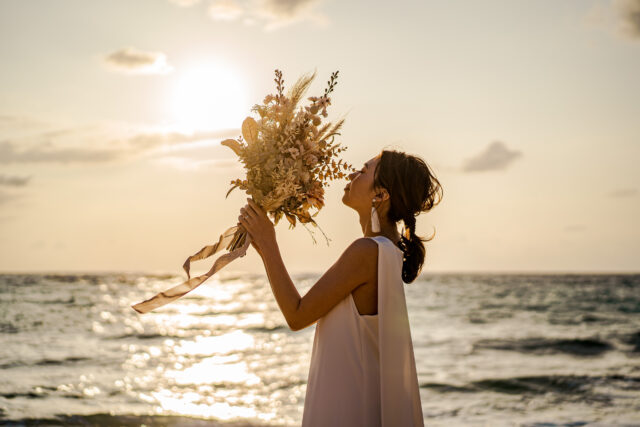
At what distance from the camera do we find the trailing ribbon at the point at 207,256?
3139 millimetres

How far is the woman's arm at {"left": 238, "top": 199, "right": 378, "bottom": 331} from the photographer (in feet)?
9.44

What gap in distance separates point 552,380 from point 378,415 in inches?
540

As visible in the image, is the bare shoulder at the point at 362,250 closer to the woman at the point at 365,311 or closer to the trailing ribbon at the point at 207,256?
the woman at the point at 365,311

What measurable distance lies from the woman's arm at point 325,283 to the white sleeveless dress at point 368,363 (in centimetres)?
7

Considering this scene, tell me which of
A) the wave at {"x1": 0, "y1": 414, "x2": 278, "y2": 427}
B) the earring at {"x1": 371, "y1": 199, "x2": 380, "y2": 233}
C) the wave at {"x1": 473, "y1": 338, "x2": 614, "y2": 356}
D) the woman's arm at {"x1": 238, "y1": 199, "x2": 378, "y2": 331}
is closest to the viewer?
the woman's arm at {"x1": 238, "y1": 199, "x2": 378, "y2": 331}

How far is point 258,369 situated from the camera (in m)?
16.2

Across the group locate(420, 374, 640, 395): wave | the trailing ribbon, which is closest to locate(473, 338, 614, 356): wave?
locate(420, 374, 640, 395): wave

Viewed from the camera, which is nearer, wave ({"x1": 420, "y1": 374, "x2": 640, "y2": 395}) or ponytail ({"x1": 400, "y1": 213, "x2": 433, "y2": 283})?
ponytail ({"x1": 400, "y1": 213, "x2": 433, "y2": 283})

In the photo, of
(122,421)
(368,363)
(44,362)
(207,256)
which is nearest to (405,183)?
(368,363)

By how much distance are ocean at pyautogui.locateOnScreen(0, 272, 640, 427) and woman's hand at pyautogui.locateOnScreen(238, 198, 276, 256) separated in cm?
814

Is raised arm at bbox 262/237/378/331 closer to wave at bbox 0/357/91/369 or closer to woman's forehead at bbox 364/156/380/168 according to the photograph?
woman's forehead at bbox 364/156/380/168

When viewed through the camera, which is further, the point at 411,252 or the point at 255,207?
the point at 411,252

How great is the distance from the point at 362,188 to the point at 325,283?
1.89 feet

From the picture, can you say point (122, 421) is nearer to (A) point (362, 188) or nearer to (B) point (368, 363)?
(B) point (368, 363)
